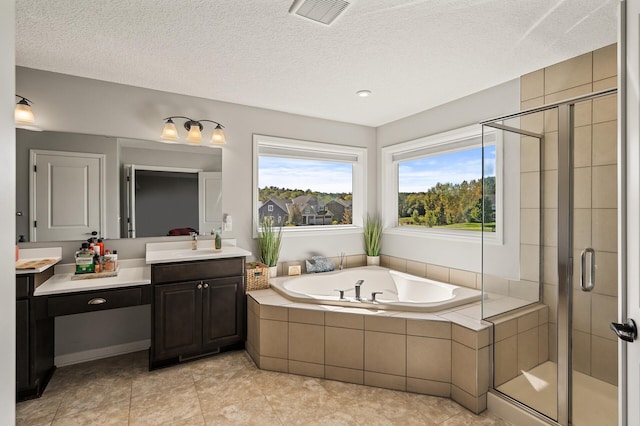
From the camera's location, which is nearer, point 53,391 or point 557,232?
point 557,232

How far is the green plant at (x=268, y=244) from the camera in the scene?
11.3 feet

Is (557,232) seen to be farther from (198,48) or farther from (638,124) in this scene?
(198,48)

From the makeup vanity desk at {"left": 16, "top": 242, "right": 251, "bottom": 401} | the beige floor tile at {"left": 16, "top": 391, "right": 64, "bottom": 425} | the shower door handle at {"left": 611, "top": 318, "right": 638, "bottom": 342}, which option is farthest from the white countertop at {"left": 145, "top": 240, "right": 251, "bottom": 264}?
the shower door handle at {"left": 611, "top": 318, "right": 638, "bottom": 342}

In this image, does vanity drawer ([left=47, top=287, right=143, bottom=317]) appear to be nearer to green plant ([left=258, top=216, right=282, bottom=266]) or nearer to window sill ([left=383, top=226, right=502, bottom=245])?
green plant ([left=258, top=216, right=282, bottom=266])

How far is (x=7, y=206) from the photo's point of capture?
682mm

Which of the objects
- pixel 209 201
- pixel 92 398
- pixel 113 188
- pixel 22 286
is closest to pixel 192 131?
pixel 209 201

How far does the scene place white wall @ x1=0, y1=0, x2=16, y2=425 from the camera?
0.64 m

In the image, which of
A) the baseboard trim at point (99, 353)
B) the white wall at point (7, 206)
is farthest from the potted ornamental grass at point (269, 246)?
the white wall at point (7, 206)

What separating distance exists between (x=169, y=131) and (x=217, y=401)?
2202mm

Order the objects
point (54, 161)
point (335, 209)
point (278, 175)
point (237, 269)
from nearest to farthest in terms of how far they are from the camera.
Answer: point (54, 161) → point (237, 269) → point (278, 175) → point (335, 209)

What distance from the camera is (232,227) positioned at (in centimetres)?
339

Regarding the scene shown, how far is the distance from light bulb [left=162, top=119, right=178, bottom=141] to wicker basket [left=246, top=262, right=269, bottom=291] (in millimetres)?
1371

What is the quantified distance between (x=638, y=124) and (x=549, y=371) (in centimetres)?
151

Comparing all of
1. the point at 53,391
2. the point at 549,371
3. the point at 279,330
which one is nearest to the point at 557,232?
the point at 549,371
